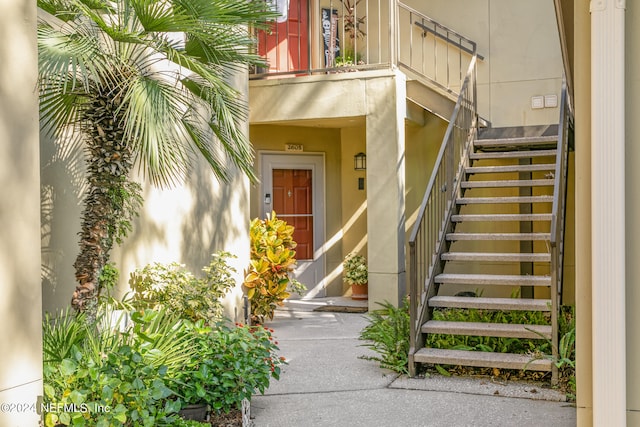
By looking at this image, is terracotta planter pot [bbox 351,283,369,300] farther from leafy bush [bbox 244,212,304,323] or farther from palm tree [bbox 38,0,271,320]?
palm tree [bbox 38,0,271,320]

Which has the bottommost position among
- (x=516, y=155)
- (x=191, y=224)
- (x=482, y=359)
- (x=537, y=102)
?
(x=482, y=359)

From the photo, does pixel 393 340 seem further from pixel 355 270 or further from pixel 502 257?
pixel 355 270

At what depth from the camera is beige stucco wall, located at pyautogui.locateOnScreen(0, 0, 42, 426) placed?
2588 millimetres

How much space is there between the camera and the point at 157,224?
19.5 feet

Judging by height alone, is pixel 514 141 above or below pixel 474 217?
above

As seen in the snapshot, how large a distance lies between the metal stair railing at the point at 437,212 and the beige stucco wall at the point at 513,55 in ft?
2.15

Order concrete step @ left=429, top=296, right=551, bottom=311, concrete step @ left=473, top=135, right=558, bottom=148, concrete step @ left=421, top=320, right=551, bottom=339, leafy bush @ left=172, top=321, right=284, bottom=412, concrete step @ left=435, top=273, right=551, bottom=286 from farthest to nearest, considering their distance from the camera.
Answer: concrete step @ left=473, top=135, right=558, bottom=148
concrete step @ left=435, top=273, right=551, bottom=286
concrete step @ left=429, top=296, right=551, bottom=311
concrete step @ left=421, top=320, right=551, bottom=339
leafy bush @ left=172, top=321, right=284, bottom=412

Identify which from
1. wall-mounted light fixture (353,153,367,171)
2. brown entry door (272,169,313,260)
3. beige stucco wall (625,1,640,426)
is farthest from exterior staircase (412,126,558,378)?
beige stucco wall (625,1,640,426)

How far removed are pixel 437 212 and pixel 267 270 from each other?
6.66 feet

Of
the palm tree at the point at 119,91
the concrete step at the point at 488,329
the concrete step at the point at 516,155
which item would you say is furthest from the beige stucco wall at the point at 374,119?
the palm tree at the point at 119,91

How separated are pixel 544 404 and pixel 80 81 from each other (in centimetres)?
365

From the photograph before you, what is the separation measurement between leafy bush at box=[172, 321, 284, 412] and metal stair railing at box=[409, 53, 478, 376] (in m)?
1.44

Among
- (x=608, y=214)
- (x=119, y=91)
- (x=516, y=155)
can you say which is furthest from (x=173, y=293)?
(x=516, y=155)

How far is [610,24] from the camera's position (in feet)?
7.27
